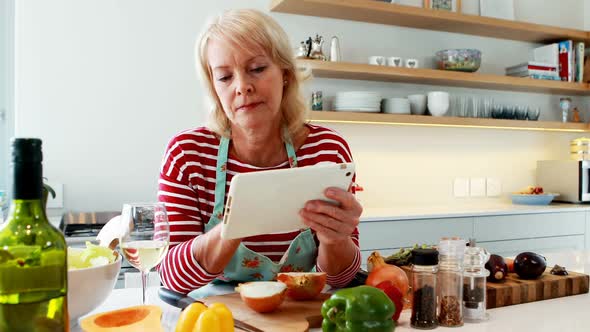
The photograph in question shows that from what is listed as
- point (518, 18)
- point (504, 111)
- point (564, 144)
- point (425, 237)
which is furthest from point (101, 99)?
point (564, 144)

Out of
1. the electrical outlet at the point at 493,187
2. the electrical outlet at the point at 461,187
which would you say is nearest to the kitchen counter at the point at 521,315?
the electrical outlet at the point at 461,187

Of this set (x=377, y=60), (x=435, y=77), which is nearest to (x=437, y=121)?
(x=435, y=77)

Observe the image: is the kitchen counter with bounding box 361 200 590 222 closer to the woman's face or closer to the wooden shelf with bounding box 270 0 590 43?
the wooden shelf with bounding box 270 0 590 43

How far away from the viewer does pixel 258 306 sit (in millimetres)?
1014

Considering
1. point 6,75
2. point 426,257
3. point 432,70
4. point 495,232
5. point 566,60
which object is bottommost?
point 495,232

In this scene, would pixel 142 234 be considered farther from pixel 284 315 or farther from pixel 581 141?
pixel 581 141

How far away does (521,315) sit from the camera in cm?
109

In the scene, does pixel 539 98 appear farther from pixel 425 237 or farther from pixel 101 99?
pixel 101 99

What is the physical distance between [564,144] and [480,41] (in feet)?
3.91

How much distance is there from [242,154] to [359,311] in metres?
0.82

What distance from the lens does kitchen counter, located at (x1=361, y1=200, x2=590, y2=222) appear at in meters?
2.97

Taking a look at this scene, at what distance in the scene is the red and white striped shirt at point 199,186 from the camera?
4.40ft

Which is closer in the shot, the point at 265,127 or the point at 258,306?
the point at 258,306

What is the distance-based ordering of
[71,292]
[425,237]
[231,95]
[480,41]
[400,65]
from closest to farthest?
[71,292] < [231,95] < [425,237] < [400,65] < [480,41]
